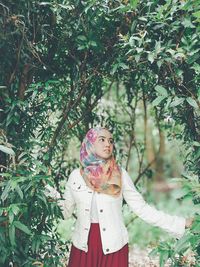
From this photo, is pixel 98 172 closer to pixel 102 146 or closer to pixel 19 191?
pixel 102 146

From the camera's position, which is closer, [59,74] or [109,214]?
[109,214]

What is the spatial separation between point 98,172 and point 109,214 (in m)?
0.26

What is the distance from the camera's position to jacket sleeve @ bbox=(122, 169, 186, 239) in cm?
282

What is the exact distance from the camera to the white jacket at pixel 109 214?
112 inches

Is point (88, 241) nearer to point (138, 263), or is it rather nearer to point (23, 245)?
point (23, 245)

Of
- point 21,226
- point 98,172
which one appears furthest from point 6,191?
point 98,172

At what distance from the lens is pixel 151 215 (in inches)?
113

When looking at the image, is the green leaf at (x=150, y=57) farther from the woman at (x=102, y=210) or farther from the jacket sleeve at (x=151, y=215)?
the jacket sleeve at (x=151, y=215)

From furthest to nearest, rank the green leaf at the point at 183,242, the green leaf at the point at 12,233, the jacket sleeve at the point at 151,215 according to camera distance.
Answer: the jacket sleeve at the point at 151,215
the green leaf at the point at 12,233
the green leaf at the point at 183,242

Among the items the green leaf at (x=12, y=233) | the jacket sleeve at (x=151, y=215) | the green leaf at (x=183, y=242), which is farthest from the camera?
the jacket sleeve at (x=151, y=215)

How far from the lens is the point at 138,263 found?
557 centimetres

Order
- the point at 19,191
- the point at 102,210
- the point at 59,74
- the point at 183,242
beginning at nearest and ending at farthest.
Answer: the point at 183,242
the point at 19,191
the point at 102,210
the point at 59,74

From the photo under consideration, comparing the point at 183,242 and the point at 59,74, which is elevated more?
the point at 59,74

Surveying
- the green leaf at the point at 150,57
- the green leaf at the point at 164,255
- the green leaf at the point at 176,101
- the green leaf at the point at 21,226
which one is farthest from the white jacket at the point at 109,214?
the green leaf at the point at 150,57
